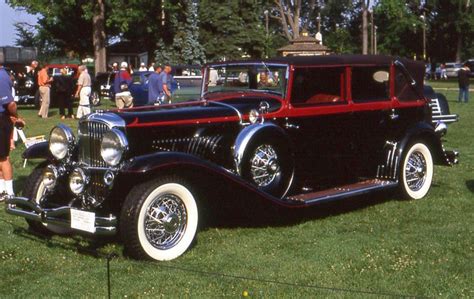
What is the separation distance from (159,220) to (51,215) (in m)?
0.99

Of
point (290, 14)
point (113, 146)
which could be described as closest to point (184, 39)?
point (290, 14)

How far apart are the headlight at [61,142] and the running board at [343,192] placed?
2298mm

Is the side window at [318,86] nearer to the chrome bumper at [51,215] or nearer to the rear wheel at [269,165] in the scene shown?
the rear wheel at [269,165]

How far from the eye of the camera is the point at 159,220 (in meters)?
7.00

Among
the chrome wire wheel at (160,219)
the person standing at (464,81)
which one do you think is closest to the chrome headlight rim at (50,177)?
the chrome wire wheel at (160,219)

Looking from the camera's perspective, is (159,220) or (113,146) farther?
(113,146)

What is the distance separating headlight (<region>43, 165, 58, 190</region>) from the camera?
7.65 meters

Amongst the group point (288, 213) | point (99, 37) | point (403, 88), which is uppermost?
point (99, 37)

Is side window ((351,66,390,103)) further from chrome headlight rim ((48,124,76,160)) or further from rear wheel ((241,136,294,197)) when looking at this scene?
chrome headlight rim ((48,124,76,160))

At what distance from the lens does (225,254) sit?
7.16 metres

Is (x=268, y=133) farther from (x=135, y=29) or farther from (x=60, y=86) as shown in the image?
(x=135, y=29)

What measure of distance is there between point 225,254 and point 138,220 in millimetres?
904

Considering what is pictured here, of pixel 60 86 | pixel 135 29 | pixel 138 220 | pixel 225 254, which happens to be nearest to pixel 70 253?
pixel 138 220

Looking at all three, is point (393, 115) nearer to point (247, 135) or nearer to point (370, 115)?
point (370, 115)
